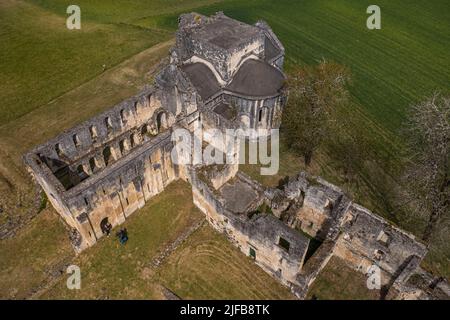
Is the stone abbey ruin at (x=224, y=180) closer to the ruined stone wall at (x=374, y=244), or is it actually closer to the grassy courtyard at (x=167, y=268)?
the ruined stone wall at (x=374, y=244)

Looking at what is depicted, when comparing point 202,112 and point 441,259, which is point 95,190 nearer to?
point 202,112

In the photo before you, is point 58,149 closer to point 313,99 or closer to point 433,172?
point 313,99

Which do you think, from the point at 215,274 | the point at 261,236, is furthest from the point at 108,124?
A: the point at 261,236

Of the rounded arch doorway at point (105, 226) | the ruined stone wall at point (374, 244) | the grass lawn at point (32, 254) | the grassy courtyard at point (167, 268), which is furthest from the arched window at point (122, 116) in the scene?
the ruined stone wall at point (374, 244)

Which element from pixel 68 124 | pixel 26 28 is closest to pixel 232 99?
pixel 68 124

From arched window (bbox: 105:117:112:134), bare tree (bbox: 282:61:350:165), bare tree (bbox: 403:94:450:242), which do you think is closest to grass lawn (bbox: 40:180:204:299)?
arched window (bbox: 105:117:112:134)

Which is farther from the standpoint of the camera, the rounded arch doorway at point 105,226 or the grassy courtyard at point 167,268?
the rounded arch doorway at point 105,226
